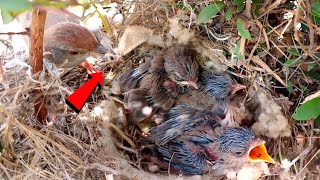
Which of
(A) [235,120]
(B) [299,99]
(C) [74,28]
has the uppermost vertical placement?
(C) [74,28]

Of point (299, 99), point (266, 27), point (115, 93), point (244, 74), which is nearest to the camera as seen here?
point (266, 27)

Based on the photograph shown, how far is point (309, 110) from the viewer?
1.29m

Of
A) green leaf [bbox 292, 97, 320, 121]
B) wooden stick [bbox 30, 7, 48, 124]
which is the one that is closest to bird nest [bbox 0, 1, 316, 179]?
wooden stick [bbox 30, 7, 48, 124]

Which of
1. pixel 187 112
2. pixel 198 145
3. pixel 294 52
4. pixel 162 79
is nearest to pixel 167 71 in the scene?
pixel 162 79

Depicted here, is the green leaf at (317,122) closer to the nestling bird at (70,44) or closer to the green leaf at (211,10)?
the green leaf at (211,10)

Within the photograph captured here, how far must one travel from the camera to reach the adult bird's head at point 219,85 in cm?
173

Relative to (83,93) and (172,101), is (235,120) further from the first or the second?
(83,93)

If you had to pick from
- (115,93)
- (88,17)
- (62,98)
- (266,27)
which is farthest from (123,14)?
(266,27)

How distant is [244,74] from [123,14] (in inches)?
21.0

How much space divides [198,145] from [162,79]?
0.98 ft

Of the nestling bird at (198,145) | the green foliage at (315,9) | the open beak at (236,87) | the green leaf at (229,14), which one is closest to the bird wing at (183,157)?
the nestling bird at (198,145)

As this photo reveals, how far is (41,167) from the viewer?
4.41 feet

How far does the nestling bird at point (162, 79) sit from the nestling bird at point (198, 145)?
87 mm

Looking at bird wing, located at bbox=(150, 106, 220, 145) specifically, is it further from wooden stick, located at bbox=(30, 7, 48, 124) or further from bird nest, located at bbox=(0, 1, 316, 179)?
wooden stick, located at bbox=(30, 7, 48, 124)
